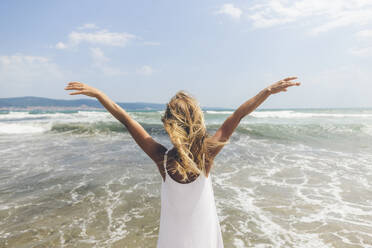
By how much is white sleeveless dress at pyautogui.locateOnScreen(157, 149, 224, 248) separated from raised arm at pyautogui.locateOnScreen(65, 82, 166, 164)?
0.35 feet

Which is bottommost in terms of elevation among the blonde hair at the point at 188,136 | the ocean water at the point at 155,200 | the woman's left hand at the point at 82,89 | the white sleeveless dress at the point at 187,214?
the ocean water at the point at 155,200

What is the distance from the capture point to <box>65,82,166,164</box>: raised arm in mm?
1714

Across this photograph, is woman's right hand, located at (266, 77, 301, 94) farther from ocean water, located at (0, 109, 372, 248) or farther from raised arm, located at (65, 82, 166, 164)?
ocean water, located at (0, 109, 372, 248)

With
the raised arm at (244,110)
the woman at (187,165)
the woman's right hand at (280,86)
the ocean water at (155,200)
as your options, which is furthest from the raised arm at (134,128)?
the ocean water at (155,200)

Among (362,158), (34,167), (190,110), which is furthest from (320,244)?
(34,167)

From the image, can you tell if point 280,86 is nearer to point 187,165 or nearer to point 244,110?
point 244,110

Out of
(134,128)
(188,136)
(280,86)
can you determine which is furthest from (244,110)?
(134,128)

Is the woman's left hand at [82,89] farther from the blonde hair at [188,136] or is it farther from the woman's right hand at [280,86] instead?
the woman's right hand at [280,86]

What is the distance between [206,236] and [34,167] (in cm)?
903

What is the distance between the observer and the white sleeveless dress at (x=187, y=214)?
65.2 inches

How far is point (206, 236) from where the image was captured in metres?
1.75

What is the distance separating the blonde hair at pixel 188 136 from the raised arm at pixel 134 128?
159mm

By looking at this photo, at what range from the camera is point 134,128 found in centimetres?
174

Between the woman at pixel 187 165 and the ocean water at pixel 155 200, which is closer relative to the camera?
the woman at pixel 187 165
